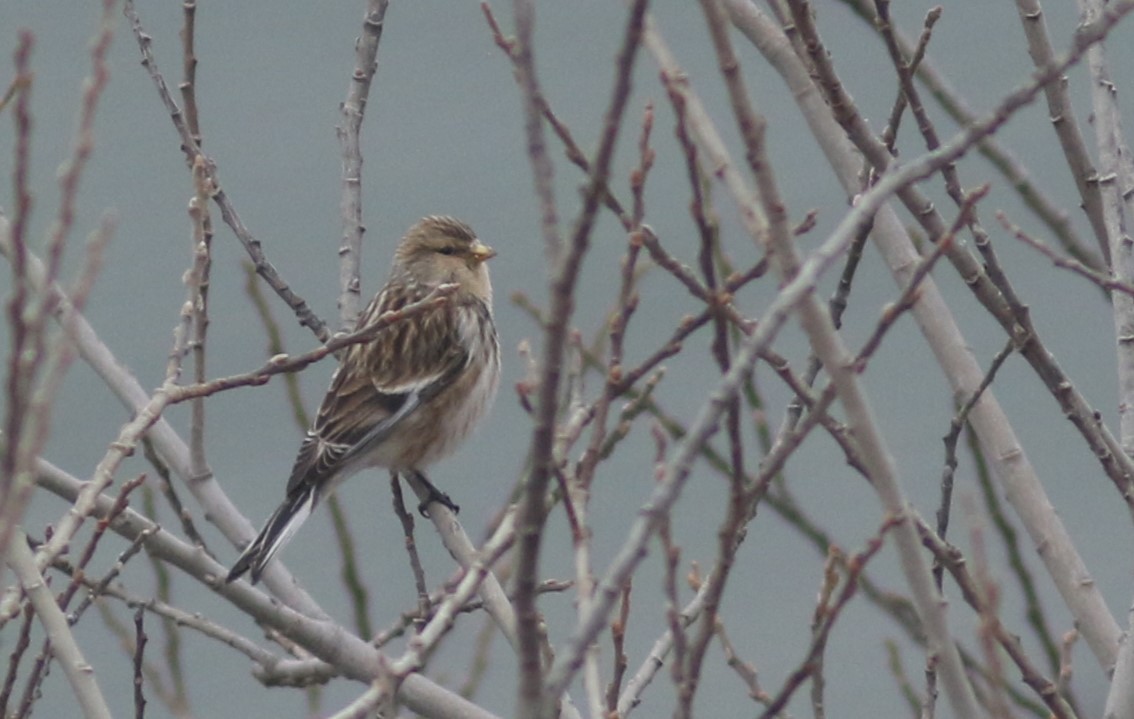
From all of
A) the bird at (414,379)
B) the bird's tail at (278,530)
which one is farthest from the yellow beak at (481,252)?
the bird's tail at (278,530)

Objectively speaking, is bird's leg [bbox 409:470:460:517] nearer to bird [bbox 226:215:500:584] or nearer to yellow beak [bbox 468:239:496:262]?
bird [bbox 226:215:500:584]

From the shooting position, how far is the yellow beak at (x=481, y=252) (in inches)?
278

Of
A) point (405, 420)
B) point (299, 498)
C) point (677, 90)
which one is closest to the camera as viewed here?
point (677, 90)

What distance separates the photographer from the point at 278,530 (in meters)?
5.32

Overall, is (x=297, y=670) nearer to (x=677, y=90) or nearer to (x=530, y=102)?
(x=677, y=90)

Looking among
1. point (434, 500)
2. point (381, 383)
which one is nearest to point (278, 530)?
point (434, 500)

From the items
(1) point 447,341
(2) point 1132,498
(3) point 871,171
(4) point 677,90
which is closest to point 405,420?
(1) point 447,341

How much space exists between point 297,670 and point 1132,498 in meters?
1.50

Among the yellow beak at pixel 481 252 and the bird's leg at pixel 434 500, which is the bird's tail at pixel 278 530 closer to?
the bird's leg at pixel 434 500

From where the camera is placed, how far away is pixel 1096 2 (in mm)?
3840

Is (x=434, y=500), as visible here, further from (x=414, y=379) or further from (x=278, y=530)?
(x=414, y=379)

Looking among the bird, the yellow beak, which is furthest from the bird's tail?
the yellow beak

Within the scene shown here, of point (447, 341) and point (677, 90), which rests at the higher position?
point (447, 341)

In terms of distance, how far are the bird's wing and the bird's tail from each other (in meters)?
0.05
